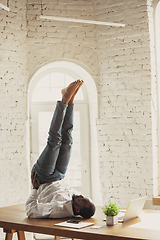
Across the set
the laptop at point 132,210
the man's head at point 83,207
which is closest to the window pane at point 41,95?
the man's head at point 83,207

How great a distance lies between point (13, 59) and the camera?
166 inches

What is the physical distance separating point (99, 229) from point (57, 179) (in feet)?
3.02

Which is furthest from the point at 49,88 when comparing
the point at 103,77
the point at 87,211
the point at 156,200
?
the point at 87,211

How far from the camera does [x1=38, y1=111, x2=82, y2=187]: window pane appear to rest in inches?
184

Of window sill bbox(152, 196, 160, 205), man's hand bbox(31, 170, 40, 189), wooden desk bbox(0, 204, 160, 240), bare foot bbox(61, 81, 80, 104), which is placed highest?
bare foot bbox(61, 81, 80, 104)

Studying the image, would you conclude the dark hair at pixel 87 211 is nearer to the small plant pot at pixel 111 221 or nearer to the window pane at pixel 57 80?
the small plant pot at pixel 111 221

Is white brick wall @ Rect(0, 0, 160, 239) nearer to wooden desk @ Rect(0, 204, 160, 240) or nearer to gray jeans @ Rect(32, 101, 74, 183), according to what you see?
gray jeans @ Rect(32, 101, 74, 183)

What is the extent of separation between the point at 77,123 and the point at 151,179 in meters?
1.49

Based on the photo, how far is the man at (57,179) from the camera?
2557 mm

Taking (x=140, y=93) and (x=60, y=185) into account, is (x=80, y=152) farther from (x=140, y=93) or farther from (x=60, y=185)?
(x=60, y=185)

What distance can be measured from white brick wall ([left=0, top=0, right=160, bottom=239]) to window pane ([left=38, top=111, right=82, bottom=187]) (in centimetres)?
48

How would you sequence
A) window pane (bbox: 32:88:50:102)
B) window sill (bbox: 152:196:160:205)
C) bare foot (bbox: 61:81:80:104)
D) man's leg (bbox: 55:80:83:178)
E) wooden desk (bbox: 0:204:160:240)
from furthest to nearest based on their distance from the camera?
1. window pane (bbox: 32:88:50:102)
2. window sill (bbox: 152:196:160:205)
3. man's leg (bbox: 55:80:83:178)
4. bare foot (bbox: 61:81:80:104)
5. wooden desk (bbox: 0:204:160:240)

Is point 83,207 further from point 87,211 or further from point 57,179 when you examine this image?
point 57,179

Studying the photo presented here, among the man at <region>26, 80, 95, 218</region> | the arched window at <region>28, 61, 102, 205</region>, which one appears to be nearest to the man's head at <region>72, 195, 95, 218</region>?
the man at <region>26, 80, 95, 218</region>
